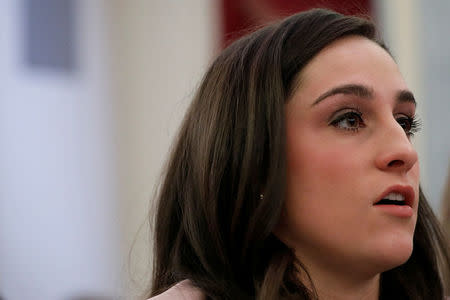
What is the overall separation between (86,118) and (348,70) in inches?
268

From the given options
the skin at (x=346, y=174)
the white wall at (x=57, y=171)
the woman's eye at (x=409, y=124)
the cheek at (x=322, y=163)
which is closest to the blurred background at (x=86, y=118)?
the white wall at (x=57, y=171)

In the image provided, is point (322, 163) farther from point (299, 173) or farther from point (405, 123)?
point (405, 123)

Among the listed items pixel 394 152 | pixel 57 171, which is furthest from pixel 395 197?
pixel 57 171

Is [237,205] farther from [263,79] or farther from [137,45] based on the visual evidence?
[137,45]

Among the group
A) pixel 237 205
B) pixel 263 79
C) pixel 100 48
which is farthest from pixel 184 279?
pixel 100 48

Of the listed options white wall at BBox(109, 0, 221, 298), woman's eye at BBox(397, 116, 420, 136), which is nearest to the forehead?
woman's eye at BBox(397, 116, 420, 136)

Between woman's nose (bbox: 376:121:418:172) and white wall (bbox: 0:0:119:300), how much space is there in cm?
601

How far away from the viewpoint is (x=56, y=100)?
8.74 m

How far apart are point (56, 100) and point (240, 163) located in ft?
21.5

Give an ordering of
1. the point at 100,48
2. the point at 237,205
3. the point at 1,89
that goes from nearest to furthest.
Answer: the point at 237,205
the point at 1,89
the point at 100,48

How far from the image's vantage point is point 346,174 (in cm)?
234

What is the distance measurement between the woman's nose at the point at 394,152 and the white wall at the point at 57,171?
6.01 metres

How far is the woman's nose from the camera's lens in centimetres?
234

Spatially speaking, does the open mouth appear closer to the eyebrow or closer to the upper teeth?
the upper teeth
